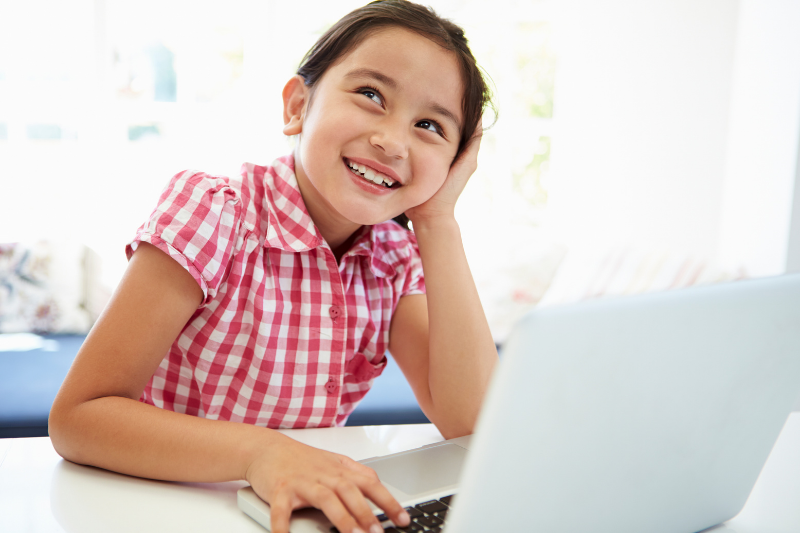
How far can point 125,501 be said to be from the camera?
0.59 m

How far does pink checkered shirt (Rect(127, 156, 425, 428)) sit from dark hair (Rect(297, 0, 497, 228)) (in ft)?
0.60

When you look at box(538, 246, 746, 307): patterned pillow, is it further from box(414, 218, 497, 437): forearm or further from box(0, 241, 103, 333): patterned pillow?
box(0, 241, 103, 333): patterned pillow

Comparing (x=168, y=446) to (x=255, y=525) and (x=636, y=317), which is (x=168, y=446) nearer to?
(x=255, y=525)

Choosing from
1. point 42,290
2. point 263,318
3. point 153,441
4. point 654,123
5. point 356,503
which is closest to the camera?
point 356,503

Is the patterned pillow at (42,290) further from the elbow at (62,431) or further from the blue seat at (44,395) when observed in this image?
the elbow at (62,431)

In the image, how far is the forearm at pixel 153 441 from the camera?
618 mm

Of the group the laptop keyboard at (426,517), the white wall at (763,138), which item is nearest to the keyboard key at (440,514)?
the laptop keyboard at (426,517)

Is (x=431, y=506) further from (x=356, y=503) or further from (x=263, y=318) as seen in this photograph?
(x=263, y=318)

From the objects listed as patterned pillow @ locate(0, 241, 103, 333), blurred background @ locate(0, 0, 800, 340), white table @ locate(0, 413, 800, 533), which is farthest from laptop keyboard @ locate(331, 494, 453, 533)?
blurred background @ locate(0, 0, 800, 340)

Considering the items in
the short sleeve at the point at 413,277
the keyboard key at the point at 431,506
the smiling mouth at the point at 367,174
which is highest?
the smiling mouth at the point at 367,174

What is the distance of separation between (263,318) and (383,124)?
317mm

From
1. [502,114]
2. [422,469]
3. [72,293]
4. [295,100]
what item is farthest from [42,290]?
[502,114]

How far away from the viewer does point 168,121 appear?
3541 mm

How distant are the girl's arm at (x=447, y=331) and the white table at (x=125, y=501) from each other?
0.52ft
